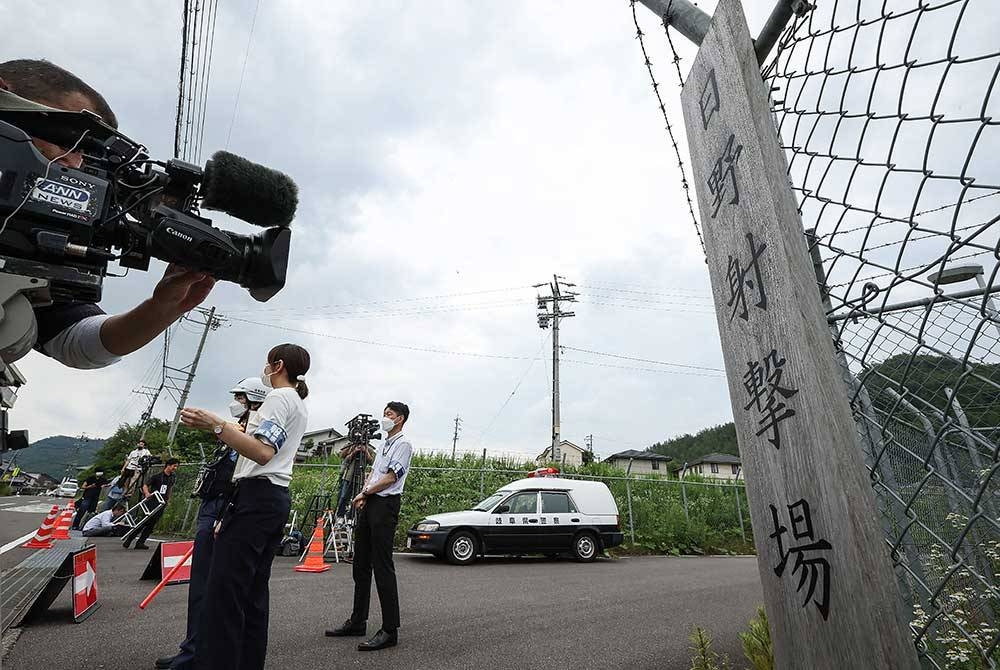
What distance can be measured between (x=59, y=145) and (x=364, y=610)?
11.5ft

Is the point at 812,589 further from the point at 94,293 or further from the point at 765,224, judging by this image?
the point at 94,293

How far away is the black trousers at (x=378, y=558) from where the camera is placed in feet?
11.7

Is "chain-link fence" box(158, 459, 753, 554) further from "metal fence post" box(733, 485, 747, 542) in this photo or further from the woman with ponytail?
the woman with ponytail

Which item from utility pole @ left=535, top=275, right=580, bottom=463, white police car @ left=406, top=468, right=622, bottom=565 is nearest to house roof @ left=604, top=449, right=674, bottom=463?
utility pole @ left=535, top=275, right=580, bottom=463

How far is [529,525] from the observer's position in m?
10.1

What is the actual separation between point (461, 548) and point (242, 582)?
7.65 meters

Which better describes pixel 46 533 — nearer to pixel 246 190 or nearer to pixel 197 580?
pixel 197 580

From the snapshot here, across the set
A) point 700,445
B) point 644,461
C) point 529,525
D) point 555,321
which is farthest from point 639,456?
point 529,525

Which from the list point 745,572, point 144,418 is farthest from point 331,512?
point 144,418

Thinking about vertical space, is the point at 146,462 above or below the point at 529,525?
above

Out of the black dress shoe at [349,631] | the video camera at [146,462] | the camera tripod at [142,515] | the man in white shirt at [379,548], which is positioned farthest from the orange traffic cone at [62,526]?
the man in white shirt at [379,548]

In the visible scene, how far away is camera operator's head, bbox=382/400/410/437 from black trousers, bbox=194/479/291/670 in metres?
1.84

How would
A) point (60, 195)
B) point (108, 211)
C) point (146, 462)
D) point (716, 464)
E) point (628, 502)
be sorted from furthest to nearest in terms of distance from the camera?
point (716, 464) → point (628, 502) → point (146, 462) → point (108, 211) → point (60, 195)

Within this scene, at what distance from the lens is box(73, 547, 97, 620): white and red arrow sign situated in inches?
152
